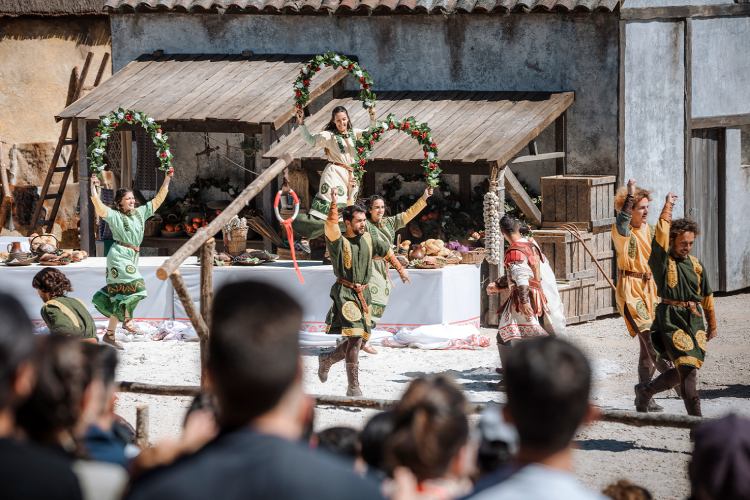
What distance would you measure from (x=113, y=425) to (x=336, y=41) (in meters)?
12.3

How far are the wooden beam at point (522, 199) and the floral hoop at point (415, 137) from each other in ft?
4.05

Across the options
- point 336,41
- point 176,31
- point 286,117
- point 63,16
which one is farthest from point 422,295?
point 63,16

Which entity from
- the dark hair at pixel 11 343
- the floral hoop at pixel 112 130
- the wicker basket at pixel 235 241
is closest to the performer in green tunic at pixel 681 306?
the floral hoop at pixel 112 130

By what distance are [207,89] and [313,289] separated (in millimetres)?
3840

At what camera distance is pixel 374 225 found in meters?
11.4

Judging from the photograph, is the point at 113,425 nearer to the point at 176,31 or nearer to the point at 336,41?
the point at 336,41

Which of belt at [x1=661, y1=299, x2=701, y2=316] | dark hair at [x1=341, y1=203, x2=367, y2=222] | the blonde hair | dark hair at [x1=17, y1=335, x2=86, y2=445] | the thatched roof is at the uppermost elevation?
the thatched roof

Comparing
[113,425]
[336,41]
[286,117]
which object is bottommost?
[113,425]

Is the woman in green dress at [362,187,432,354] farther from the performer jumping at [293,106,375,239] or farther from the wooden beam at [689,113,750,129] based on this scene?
the wooden beam at [689,113,750,129]

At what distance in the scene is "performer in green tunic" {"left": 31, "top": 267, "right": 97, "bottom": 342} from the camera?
26.3 ft

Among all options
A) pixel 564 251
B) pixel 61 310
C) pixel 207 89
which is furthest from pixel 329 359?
pixel 207 89

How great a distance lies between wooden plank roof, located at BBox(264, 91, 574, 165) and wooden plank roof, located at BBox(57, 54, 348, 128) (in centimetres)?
43

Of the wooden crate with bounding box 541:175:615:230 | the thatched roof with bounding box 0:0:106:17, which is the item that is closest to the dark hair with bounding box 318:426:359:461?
the wooden crate with bounding box 541:175:615:230

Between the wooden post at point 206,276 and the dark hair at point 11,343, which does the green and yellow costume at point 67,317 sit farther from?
the dark hair at point 11,343
